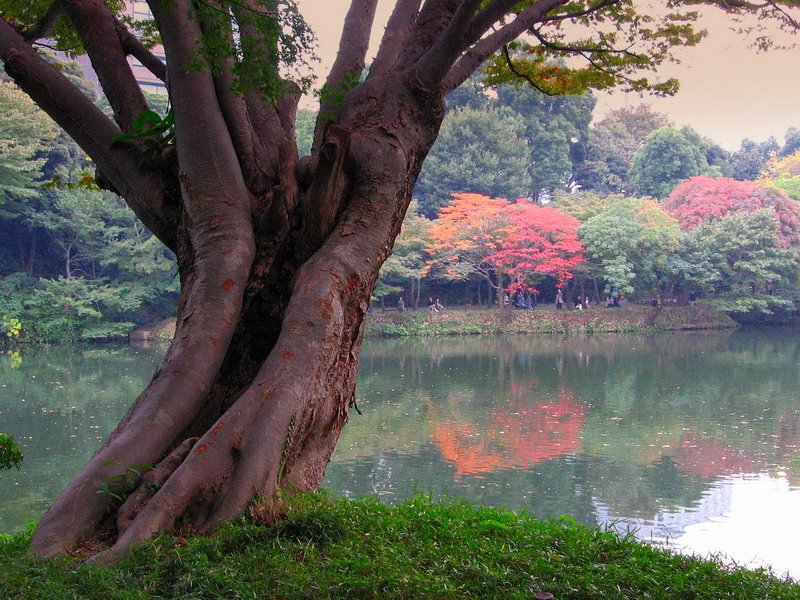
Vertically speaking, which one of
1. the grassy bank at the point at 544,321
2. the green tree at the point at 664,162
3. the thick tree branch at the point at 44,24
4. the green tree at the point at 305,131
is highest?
the green tree at the point at 664,162

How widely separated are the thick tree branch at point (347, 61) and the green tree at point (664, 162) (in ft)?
97.4

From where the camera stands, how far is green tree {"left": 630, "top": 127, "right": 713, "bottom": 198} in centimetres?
3247

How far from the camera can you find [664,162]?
3262cm

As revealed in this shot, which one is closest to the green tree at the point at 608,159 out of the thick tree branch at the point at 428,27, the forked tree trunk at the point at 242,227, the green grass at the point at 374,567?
the thick tree branch at the point at 428,27

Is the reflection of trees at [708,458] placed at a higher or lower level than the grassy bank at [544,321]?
lower

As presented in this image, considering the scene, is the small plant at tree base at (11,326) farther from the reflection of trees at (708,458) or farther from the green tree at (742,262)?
the green tree at (742,262)

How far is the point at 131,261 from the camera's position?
2167 cm

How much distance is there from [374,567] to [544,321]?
937 inches

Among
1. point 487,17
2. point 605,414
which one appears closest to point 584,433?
point 605,414

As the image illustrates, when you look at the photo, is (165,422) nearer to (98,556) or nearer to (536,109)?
(98,556)

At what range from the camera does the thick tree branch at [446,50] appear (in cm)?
351

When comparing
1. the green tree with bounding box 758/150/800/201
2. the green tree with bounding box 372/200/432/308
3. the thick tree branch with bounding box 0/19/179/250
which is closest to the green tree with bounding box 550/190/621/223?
the green tree with bounding box 372/200/432/308

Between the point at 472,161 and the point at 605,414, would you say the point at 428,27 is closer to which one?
the point at 605,414

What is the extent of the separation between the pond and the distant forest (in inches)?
127
